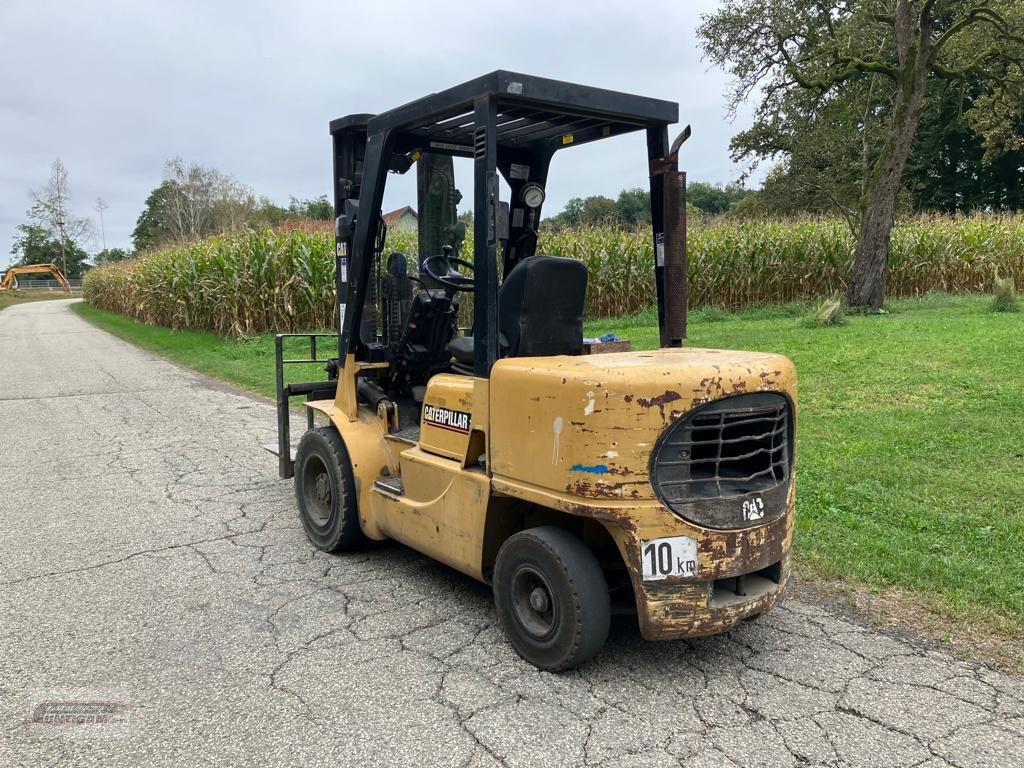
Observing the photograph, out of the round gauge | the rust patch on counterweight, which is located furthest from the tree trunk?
the rust patch on counterweight

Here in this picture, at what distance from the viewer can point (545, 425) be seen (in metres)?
3.19

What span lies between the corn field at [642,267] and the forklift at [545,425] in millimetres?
12022

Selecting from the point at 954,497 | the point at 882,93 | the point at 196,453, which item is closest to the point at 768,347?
the point at 954,497

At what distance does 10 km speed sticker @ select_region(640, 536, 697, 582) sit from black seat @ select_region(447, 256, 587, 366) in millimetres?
1085

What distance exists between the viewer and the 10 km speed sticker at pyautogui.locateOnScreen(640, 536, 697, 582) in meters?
3.05

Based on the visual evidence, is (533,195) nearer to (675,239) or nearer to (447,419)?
(675,239)

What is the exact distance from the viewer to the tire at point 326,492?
4598 millimetres

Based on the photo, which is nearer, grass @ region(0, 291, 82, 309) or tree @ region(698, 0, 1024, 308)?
tree @ region(698, 0, 1024, 308)

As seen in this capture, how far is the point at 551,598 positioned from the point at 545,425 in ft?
2.45

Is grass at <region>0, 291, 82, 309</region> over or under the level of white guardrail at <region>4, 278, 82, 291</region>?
under

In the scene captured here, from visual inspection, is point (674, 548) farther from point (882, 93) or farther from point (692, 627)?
point (882, 93)

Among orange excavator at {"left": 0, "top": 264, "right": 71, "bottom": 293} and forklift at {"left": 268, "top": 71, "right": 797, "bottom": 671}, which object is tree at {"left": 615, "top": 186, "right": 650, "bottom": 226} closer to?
forklift at {"left": 268, "top": 71, "right": 797, "bottom": 671}

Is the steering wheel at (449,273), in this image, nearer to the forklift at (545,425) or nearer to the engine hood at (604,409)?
the forklift at (545,425)

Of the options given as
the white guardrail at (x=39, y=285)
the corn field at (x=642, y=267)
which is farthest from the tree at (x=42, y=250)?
the corn field at (x=642, y=267)
